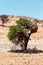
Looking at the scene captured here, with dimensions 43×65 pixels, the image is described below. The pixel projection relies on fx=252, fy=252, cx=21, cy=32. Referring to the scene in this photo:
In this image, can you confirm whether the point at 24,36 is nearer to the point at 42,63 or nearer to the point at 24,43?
the point at 24,43

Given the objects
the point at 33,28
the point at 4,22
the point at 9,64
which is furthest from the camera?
the point at 4,22

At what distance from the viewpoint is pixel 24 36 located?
2038cm

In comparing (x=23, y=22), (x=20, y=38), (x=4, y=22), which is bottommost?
(x=4, y=22)

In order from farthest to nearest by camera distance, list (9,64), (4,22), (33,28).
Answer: (4,22) < (33,28) < (9,64)

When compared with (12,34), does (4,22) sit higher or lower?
lower

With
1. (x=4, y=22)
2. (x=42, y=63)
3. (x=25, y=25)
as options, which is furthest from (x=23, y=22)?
(x=4, y=22)

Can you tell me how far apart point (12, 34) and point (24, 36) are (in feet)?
3.34

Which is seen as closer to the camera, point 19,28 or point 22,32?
point 22,32

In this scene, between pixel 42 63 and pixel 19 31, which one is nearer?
pixel 42 63

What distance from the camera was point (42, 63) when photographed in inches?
524

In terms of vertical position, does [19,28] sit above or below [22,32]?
above

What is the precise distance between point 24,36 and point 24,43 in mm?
652

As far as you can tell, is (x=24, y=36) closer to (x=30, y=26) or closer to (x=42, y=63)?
(x=30, y=26)

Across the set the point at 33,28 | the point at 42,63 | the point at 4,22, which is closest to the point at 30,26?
the point at 33,28
